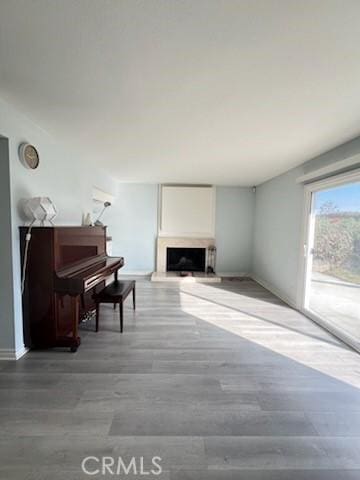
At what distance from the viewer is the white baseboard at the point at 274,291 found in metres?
3.72

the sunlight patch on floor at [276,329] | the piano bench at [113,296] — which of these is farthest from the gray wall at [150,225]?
the piano bench at [113,296]

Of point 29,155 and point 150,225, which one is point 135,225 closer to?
point 150,225

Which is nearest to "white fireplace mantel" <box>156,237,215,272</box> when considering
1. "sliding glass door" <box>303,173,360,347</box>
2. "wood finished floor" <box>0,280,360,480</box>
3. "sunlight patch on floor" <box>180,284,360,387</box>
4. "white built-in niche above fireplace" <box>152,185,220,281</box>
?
"white built-in niche above fireplace" <box>152,185,220,281</box>

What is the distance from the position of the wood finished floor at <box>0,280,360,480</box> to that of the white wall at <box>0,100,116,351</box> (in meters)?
0.71

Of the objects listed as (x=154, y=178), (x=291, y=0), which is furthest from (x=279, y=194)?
(x=291, y=0)

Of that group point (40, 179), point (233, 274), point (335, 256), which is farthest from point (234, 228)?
point (40, 179)

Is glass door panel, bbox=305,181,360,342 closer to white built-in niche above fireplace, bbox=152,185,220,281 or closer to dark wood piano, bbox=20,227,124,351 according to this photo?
white built-in niche above fireplace, bbox=152,185,220,281

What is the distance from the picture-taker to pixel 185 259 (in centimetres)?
582

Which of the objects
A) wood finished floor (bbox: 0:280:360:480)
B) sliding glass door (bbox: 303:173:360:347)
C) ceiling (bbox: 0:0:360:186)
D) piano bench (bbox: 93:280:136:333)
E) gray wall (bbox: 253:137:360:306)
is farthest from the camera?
gray wall (bbox: 253:137:360:306)

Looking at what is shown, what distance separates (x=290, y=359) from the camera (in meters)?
2.24

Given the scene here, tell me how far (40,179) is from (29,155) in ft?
0.90

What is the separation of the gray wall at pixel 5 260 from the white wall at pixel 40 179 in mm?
13

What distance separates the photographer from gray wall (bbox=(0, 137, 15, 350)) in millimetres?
1995

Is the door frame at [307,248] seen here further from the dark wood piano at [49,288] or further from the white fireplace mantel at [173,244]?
the dark wood piano at [49,288]
